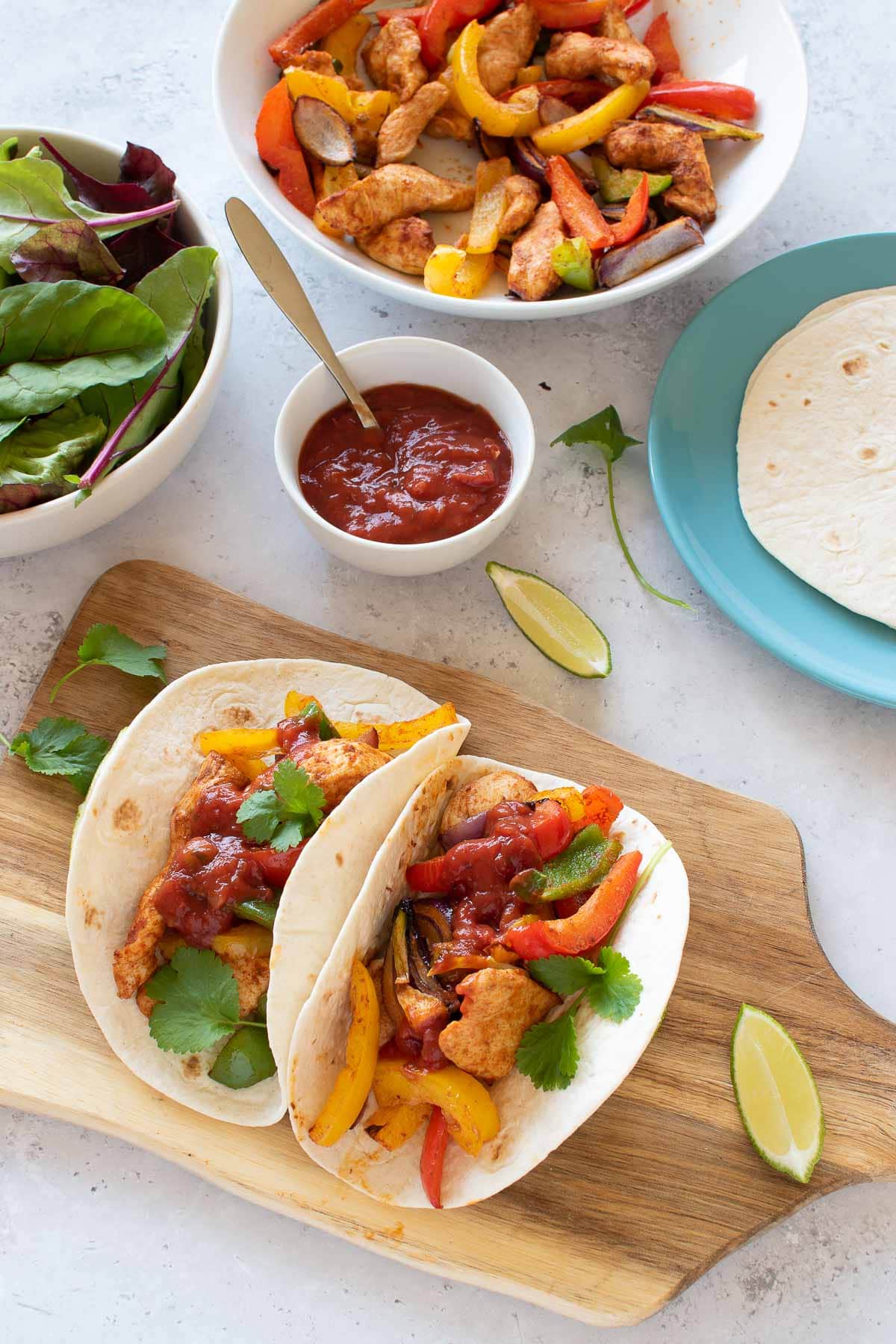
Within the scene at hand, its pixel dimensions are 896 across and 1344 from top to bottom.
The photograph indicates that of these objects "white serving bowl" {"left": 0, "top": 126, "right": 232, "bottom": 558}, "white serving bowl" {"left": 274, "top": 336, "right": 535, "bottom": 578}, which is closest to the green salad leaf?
"white serving bowl" {"left": 0, "top": 126, "right": 232, "bottom": 558}

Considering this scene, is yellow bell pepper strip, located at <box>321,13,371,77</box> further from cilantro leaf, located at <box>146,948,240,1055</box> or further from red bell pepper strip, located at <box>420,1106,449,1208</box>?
red bell pepper strip, located at <box>420,1106,449,1208</box>

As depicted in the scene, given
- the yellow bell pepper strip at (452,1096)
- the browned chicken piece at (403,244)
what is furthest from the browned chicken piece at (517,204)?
the yellow bell pepper strip at (452,1096)

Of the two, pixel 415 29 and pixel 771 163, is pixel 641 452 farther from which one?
pixel 415 29

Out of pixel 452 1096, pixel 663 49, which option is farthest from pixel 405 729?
pixel 663 49

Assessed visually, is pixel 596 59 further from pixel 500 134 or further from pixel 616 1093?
pixel 616 1093

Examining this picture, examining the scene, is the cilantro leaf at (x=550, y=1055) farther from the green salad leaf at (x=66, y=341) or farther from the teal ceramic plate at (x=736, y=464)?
the green salad leaf at (x=66, y=341)

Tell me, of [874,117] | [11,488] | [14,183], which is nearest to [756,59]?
[874,117]

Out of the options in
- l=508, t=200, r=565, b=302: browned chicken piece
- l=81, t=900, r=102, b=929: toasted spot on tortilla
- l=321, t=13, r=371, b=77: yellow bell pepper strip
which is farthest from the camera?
l=321, t=13, r=371, b=77: yellow bell pepper strip
